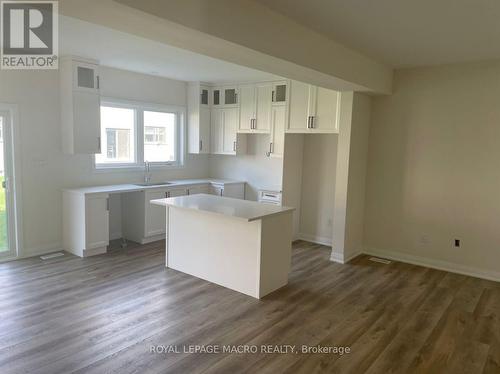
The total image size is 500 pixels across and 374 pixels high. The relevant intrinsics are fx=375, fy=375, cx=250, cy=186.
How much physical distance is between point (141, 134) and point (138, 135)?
0.06 m

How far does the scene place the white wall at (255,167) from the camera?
651 centimetres

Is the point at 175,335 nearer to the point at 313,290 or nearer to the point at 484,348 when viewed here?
the point at 313,290

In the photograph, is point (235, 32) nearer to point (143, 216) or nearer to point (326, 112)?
point (326, 112)

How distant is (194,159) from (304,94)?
8.80 ft

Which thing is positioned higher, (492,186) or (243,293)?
(492,186)

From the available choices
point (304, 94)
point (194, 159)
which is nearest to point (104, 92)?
point (194, 159)

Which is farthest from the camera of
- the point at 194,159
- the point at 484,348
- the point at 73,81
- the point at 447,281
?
the point at 194,159

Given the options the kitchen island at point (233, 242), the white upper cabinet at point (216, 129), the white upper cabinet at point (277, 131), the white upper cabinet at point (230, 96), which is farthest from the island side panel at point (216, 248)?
the white upper cabinet at point (230, 96)

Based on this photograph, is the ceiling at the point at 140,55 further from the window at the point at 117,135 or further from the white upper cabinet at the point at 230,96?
the window at the point at 117,135

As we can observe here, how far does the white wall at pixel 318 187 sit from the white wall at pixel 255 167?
0.54 metres

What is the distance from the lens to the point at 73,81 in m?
4.91

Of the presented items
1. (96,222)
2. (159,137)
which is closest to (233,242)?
(96,222)

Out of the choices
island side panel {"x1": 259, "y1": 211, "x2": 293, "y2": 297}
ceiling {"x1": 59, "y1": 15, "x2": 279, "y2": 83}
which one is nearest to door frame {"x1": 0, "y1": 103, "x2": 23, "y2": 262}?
ceiling {"x1": 59, "y1": 15, "x2": 279, "y2": 83}

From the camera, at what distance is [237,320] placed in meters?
3.38
